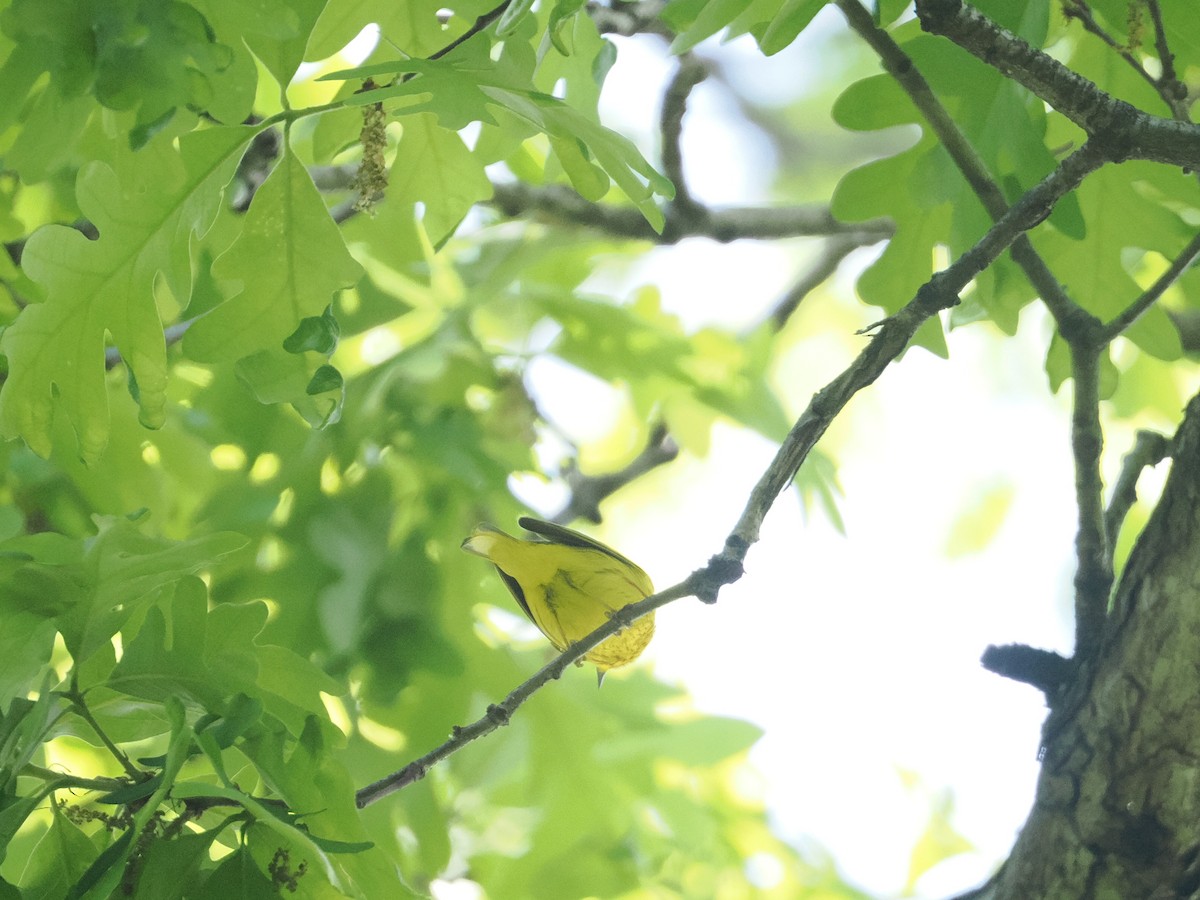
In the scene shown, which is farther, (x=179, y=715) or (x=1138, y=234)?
(x=1138, y=234)

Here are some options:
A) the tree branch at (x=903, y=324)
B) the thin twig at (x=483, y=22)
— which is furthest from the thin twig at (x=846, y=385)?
the thin twig at (x=483, y=22)

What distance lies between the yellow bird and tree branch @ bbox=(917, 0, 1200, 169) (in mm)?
722

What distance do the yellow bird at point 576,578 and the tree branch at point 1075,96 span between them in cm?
72

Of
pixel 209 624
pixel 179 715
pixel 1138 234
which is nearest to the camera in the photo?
pixel 179 715

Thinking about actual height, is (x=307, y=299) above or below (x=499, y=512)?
below

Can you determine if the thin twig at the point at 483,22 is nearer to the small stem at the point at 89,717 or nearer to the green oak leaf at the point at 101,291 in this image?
the green oak leaf at the point at 101,291

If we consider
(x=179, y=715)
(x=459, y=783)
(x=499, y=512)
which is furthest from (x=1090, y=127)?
(x=459, y=783)

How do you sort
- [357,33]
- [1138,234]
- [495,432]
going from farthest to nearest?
[495,432] < [1138,234] < [357,33]

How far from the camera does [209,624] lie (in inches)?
35.3

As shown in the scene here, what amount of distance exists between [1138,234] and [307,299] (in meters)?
0.85

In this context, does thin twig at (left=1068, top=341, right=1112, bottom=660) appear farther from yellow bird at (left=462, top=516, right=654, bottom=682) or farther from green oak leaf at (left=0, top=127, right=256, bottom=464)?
green oak leaf at (left=0, top=127, right=256, bottom=464)

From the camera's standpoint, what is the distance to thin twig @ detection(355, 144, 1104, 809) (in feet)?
2.77

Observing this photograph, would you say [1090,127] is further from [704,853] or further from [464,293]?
[704,853]

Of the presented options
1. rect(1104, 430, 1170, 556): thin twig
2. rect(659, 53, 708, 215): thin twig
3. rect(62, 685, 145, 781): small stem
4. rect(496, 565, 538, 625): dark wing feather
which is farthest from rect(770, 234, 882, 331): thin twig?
rect(62, 685, 145, 781): small stem
